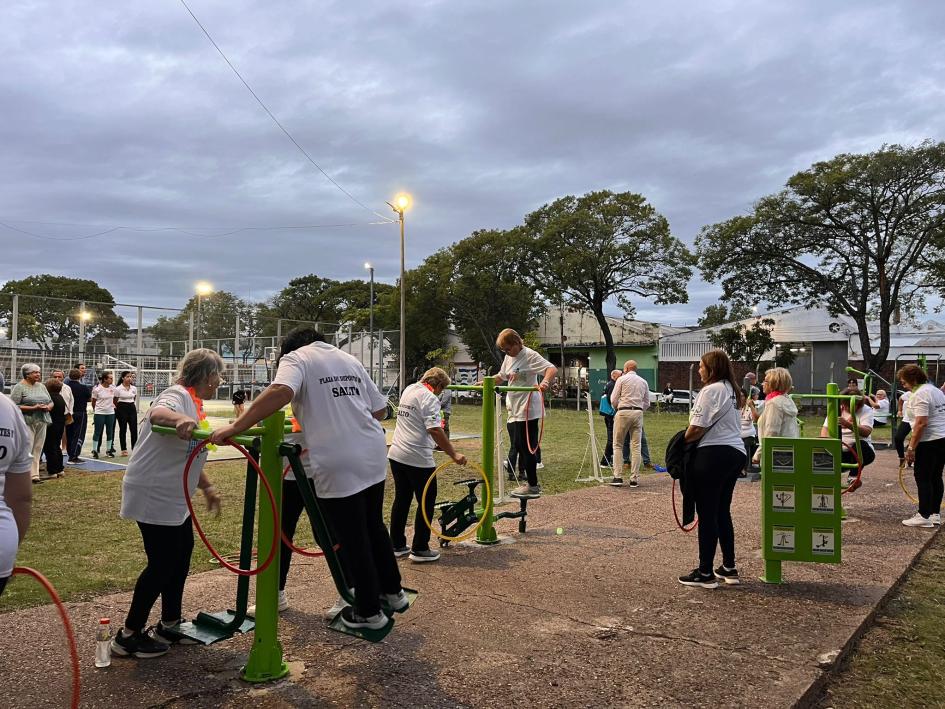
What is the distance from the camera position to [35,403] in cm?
998

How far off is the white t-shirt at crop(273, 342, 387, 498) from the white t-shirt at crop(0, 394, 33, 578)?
1141mm

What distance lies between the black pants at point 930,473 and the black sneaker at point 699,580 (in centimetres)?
357

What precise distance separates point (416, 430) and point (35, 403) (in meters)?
7.29

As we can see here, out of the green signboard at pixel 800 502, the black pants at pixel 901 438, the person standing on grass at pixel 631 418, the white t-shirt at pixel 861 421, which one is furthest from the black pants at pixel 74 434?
the black pants at pixel 901 438

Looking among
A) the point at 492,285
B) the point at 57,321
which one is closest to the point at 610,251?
the point at 492,285

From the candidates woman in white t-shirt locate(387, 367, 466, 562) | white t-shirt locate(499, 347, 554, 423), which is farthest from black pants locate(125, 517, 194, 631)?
white t-shirt locate(499, 347, 554, 423)

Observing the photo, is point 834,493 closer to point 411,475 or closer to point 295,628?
point 411,475

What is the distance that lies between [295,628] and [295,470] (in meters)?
1.33

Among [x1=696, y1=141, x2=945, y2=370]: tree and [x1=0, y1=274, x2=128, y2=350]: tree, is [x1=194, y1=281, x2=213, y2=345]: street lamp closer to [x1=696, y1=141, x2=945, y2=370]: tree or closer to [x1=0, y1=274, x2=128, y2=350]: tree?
[x1=0, y1=274, x2=128, y2=350]: tree

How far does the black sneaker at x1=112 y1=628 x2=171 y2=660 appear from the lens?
11.7 ft

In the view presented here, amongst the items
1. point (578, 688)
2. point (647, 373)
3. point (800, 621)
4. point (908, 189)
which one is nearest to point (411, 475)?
point (578, 688)

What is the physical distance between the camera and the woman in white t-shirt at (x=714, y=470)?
4.96 metres

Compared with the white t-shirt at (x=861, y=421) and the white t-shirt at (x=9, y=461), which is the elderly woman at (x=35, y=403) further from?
the white t-shirt at (x=861, y=421)

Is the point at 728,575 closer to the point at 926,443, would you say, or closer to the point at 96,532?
the point at 926,443
